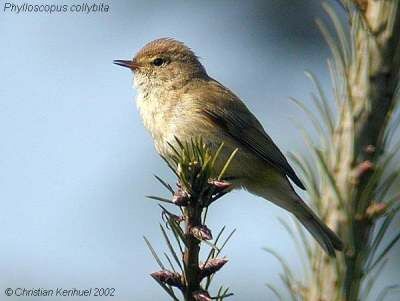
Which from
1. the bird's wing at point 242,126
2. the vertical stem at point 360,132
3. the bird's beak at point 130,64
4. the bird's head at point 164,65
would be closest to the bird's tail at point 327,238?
the vertical stem at point 360,132

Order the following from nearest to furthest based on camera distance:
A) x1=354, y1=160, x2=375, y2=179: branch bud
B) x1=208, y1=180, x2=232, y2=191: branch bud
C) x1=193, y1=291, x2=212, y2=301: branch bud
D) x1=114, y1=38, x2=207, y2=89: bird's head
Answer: x1=193, y1=291, x2=212, y2=301: branch bud < x1=354, y1=160, x2=375, y2=179: branch bud < x1=208, y1=180, x2=232, y2=191: branch bud < x1=114, y1=38, x2=207, y2=89: bird's head

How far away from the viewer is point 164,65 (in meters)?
4.86

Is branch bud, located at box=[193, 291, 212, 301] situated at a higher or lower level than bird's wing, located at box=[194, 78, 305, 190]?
lower

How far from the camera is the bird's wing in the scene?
428 cm

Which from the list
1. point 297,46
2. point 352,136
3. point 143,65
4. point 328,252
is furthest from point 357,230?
point 297,46

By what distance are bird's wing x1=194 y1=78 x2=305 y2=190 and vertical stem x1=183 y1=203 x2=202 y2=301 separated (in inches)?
86.8

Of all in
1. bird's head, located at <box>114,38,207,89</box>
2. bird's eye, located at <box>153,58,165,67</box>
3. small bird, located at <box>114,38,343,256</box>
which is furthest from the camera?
bird's eye, located at <box>153,58,165,67</box>

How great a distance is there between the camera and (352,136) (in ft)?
6.25

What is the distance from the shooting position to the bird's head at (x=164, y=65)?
4.70 meters

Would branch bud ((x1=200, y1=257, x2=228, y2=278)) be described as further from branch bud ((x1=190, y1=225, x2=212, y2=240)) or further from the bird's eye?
the bird's eye

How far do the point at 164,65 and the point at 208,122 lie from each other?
828 mm

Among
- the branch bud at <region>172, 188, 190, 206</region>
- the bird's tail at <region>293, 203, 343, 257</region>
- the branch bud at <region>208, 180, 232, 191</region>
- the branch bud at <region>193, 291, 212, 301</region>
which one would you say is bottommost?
the branch bud at <region>193, 291, 212, 301</region>

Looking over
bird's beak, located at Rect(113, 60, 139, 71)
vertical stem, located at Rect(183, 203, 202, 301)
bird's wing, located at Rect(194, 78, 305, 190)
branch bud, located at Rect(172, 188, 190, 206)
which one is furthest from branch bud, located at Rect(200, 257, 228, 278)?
bird's beak, located at Rect(113, 60, 139, 71)

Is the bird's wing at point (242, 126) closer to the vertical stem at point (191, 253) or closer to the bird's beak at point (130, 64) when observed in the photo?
the bird's beak at point (130, 64)
